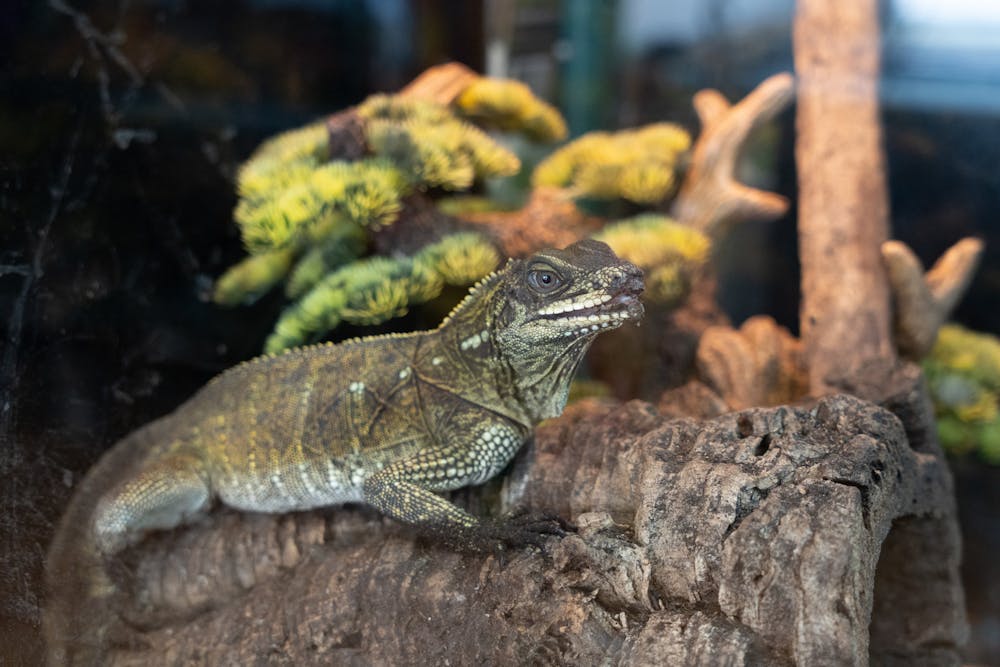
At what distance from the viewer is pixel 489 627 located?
268 cm

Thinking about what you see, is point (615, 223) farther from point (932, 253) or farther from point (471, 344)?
point (932, 253)

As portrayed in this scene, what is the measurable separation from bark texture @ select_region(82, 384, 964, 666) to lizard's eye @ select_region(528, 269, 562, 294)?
689mm

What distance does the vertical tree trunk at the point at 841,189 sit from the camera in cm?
437

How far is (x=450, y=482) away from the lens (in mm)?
3203

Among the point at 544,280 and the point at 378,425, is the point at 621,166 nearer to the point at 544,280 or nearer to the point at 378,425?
the point at 544,280

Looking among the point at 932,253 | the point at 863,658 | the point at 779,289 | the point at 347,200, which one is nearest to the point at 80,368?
the point at 347,200

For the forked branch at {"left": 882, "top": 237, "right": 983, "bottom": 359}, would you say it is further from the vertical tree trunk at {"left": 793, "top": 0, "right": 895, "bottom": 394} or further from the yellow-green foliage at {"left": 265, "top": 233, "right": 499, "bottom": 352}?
the yellow-green foliage at {"left": 265, "top": 233, "right": 499, "bottom": 352}

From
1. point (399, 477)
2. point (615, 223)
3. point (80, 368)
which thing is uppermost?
point (615, 223)

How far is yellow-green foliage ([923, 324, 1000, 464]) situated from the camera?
4527 millimetres

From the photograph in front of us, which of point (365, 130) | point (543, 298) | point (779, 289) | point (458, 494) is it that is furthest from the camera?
point (779, 289)

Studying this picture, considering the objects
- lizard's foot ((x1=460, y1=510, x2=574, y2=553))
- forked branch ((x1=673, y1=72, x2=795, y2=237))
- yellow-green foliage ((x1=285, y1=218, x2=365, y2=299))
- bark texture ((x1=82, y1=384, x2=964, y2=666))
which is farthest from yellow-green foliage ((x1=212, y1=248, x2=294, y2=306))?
forked branch ((x1=673, y1=72, x2=795, y2=237))

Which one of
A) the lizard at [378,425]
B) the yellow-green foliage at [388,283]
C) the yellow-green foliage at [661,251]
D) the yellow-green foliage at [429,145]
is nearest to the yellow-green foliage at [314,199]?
the yellow-green foliage at [429,145]

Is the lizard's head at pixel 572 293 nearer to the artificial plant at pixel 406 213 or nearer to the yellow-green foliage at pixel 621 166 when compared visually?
the artificial plant at pixel 406 213

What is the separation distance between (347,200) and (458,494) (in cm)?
159
